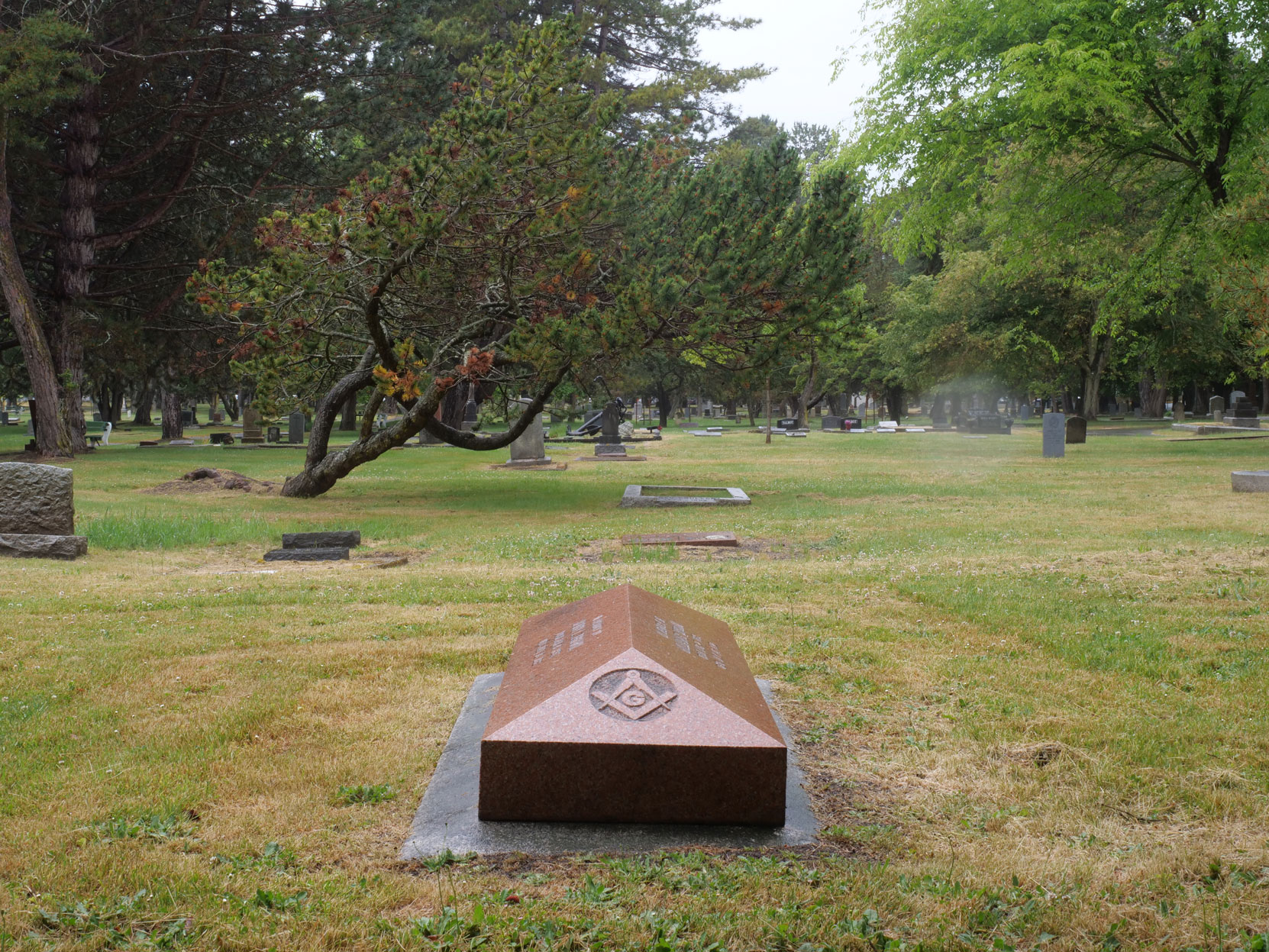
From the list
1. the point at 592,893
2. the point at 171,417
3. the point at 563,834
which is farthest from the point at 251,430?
the point at 592,893

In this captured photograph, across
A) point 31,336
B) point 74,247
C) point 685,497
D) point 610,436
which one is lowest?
point 685,497

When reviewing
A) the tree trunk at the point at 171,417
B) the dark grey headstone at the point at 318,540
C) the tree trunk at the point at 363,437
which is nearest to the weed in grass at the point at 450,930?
the dark grey headstone at the point at 318,540

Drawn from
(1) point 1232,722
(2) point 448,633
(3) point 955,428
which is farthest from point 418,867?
(3) point 955,428

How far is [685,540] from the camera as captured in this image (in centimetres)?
1234

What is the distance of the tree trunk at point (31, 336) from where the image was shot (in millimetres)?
23422

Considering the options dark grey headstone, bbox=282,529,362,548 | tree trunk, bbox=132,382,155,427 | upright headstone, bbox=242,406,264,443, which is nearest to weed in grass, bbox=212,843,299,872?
dark grey headstone, bbox=282,529,362,548

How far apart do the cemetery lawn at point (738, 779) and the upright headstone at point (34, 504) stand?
74cm

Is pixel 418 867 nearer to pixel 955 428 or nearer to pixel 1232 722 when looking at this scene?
pixel 1232 722

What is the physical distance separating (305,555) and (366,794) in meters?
7.58

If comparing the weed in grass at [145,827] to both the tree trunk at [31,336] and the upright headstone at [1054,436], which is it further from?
the upright headstone at [1054,436]

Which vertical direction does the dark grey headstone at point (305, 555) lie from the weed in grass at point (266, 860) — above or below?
above

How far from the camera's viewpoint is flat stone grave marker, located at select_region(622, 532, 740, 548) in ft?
39.9

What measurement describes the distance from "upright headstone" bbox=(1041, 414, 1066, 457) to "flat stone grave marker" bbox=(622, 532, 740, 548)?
17.9m

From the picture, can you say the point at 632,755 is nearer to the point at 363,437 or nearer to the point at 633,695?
the point at 633,695
